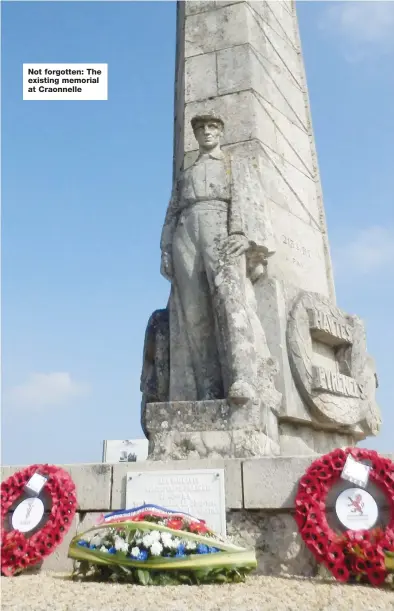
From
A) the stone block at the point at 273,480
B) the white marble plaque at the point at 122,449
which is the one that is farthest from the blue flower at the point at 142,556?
the white marble plaque at the point at 122,449

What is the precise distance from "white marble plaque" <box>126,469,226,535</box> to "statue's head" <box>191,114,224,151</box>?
3.32m

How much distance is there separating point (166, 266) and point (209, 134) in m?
1.42

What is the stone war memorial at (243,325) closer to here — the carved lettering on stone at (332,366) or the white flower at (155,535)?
the carved lettering on stone at (332,366)

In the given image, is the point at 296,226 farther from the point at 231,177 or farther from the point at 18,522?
the point at 18,522

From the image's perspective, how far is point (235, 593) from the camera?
326 centimetres

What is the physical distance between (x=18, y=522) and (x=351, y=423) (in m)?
3.43

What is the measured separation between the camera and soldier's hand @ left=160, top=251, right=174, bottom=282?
5.95 metres

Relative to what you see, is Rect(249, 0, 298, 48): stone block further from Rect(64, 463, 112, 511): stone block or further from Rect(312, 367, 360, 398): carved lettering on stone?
Rect(64, 463, 112, 511): stone block

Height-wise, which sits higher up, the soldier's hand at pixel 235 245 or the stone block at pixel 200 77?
the stone block at pixel 200 77

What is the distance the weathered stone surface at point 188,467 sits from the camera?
427cm

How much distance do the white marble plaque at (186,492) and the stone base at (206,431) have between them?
1.48 ft

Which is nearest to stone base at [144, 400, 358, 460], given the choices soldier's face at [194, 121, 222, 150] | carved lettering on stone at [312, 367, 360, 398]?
carved lettering on stone at [312, 367, 360, 398]

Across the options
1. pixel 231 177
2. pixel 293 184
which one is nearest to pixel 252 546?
pixel 231 177

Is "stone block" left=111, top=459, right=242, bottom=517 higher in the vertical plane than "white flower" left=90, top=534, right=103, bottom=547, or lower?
higher
